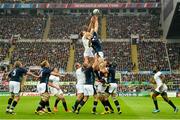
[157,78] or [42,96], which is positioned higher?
[157,78]

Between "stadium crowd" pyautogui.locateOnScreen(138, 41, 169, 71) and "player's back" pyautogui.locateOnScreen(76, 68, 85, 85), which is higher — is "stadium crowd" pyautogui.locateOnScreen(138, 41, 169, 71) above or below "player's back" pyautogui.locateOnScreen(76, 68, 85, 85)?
above

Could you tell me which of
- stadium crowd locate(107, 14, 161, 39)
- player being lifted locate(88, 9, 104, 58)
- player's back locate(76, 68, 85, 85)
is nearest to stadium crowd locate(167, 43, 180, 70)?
stadium crowd locate(107, 14, 161, 39)

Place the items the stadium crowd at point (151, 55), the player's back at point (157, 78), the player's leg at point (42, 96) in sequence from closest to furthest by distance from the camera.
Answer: the player's leg at point (42, 96) < the player's back at point (157, 78) < the stadium crowd at point (151, 55)

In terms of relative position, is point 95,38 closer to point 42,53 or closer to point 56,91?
point 56,91

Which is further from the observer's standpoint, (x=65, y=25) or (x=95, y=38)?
(x=65, y=25)

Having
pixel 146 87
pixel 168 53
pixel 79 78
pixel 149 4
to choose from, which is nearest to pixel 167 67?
pixel 168 53

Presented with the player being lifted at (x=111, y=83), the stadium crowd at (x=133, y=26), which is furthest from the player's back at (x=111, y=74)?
the stadium crowd at (x=133, y=26)

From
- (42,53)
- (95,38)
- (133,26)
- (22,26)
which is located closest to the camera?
(95,38)

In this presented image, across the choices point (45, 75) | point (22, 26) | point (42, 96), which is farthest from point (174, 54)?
point (42, 96)

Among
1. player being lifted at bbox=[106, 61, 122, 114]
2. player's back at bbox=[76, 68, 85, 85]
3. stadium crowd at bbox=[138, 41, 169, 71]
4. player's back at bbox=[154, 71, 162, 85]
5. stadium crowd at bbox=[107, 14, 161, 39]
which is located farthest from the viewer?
stadium crowd at bbox=[107, 14, 161, 39]

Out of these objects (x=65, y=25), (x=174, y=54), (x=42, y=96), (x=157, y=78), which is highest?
(x=65, y=25)

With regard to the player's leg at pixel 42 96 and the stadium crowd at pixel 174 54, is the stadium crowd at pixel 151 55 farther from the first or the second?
the player's leg at pixel 42 96

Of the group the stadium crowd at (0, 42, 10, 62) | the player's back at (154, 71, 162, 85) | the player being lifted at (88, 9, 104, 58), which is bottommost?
the player's back at (154, 71, 162, 85)

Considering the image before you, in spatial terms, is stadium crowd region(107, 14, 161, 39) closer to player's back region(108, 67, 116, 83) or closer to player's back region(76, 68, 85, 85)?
player's back region(108, 67, 116, 83)
